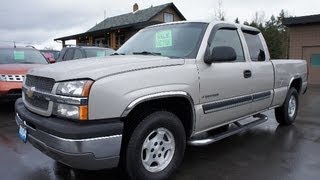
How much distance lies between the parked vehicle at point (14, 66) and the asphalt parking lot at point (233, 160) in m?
1.49

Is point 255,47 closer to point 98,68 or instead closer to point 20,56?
point 98,68

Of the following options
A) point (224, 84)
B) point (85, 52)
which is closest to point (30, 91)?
point (224, 84)

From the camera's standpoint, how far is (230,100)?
16.9 ft

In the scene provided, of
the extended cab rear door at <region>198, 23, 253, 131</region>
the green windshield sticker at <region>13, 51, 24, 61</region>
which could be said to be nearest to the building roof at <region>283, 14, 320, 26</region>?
the green windshield sticker at <region>13, 51, 24, 61</region>

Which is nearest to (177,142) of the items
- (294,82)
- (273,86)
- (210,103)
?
(210,103)

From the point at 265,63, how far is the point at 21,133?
3929 millimetres

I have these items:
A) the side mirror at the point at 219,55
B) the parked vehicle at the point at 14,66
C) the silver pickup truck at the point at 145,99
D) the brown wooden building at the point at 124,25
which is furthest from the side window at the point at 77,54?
the brown wooden building at the point at 124,25

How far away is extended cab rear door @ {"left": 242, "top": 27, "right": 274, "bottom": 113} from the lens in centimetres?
583

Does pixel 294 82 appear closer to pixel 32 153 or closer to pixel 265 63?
pixel 265 63

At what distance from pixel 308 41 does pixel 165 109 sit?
60.7ft

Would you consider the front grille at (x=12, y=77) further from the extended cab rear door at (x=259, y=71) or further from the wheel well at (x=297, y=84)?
the wheel well at (x=297, y=84)

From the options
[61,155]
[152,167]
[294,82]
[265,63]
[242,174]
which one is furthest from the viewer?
[294,82]

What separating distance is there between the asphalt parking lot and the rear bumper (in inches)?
33.9

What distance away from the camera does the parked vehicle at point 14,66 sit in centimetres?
834
